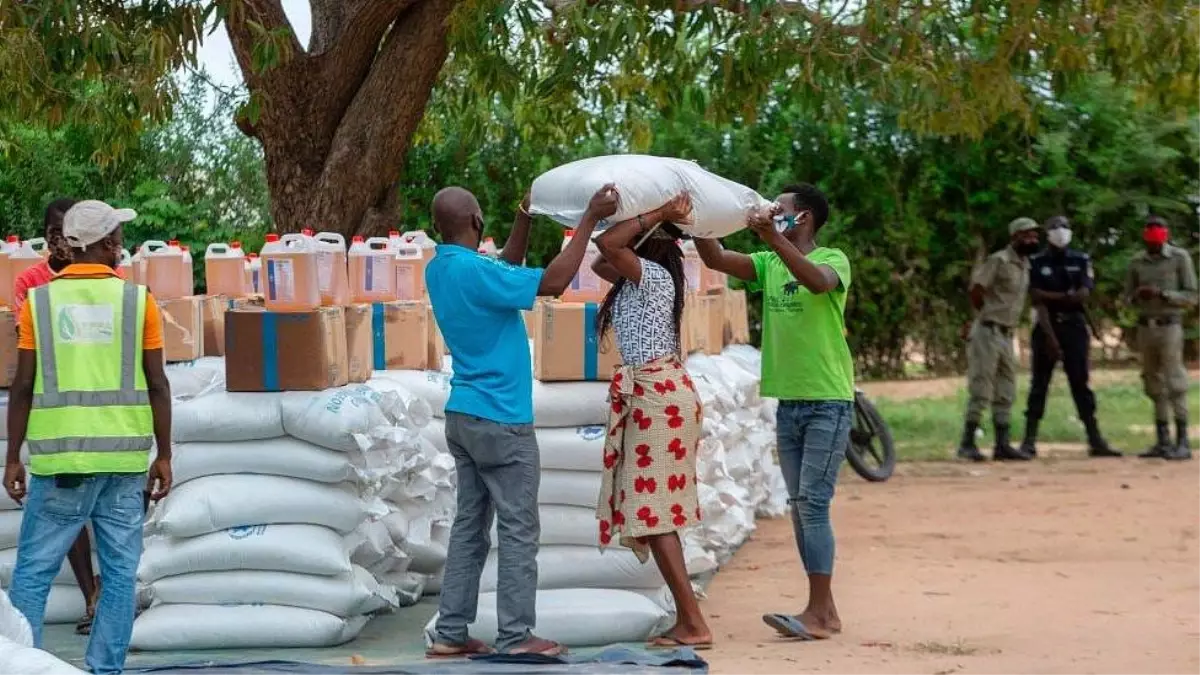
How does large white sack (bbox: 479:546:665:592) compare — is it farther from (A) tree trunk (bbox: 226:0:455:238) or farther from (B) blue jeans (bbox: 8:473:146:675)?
(A) tree trunk (bbox: 226:0:455:238)

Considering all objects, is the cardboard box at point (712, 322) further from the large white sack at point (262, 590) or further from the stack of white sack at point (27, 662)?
the stack of white sack at point (27, 662)

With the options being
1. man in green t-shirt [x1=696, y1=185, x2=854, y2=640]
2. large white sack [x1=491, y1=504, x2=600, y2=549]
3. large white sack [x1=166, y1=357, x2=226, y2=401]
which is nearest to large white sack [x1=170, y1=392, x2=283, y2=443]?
large white sack [x1=166, y1=357, x2=226, y2=401]

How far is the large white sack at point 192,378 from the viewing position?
7.00 m

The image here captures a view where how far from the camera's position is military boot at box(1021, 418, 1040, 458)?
12672mm

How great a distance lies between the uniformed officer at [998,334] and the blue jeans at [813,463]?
6000 mm

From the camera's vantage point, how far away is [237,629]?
636 centimetres

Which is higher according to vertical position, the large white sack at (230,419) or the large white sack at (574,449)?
the large white sack at (230,419)

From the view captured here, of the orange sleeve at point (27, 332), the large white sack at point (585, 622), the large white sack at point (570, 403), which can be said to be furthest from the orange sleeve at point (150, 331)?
the large white sack at point (570, 403)

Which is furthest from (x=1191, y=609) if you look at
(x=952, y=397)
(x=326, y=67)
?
(x=952, y=397)

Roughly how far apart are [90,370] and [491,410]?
1.35m

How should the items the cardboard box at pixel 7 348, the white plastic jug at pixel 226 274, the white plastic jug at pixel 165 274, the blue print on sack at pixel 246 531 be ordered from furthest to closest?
the white plastic jug at pixel 226 274, the white plastic jug at pixel 165 274, the cardboard box at pixel 7 348, the blue print on sack at pixel 246 531

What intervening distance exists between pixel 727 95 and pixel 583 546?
3.95 m

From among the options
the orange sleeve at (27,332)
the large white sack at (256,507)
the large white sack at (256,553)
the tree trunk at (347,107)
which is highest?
the tree trunk at (347,107)

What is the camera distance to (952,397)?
53.2 ft
